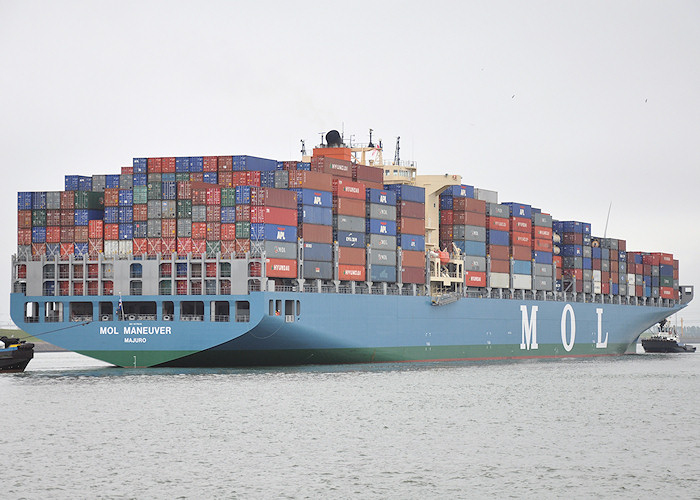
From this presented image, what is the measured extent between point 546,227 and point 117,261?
39.3m

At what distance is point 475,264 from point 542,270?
9.84 meters

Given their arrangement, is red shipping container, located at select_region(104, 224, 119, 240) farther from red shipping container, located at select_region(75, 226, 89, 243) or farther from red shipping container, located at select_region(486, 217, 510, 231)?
red shipping container, located at select_region(486, 217, 510, 231)

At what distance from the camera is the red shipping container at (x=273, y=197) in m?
55.8

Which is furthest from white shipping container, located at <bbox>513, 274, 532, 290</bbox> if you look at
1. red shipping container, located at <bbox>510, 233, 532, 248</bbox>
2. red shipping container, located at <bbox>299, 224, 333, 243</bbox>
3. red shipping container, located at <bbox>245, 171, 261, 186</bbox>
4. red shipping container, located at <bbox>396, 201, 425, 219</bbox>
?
red shipping container, located at <bbox>245, 171, 261, 186</bbox>

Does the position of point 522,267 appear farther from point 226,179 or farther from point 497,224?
point 226,179

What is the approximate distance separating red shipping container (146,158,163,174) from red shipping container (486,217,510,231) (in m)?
27.9

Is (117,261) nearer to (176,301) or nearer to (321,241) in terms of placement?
(176,301)

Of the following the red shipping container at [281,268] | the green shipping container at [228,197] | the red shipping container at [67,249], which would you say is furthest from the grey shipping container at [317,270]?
the red shipping container at [67,249]

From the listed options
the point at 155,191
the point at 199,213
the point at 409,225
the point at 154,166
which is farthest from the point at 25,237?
the point at 409,225

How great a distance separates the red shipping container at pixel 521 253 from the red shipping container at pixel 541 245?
4.00ft

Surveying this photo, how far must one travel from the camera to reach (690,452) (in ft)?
104

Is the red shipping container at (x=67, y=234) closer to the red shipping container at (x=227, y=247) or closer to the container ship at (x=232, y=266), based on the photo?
the container ship at (x=232, y=266)

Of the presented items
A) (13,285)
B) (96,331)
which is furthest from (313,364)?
(13,285)

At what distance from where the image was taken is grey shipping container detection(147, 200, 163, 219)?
2275 inches
